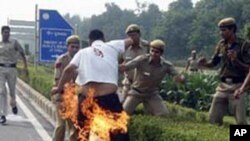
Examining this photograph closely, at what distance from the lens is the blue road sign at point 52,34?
65.7 feet

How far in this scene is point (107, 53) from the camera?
855cm

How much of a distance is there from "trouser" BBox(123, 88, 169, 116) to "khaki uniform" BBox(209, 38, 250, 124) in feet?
4.19

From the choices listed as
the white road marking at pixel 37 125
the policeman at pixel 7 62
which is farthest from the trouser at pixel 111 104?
the policeman at pixel 7 62

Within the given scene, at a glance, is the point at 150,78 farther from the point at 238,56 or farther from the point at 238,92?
the point at 238,92

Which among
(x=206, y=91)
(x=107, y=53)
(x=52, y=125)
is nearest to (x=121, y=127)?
(x=107, y=53)

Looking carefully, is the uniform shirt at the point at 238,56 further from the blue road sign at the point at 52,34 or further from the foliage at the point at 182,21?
the foliage at the point at 182,21

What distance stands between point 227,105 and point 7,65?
19.1ft

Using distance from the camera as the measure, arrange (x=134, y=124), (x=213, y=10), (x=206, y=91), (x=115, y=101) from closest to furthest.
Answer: (x=115, y=101) < (x=134, y=124) < (x=206, y=91) < (x=213, y=10)

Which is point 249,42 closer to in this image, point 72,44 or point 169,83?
point 72,44

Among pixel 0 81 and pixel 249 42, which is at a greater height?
pixel 249 42

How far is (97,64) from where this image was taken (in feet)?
27.5

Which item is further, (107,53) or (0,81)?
(0,81)

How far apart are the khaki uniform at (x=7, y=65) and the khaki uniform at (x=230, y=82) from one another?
216 inches

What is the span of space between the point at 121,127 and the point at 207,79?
37.0ft
